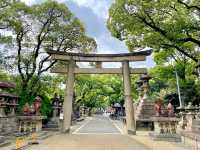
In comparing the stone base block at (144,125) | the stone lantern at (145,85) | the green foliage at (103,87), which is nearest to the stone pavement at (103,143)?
the stone base block at (144,125)

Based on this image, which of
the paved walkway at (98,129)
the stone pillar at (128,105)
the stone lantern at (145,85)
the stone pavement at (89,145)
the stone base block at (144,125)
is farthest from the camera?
the stone lantern at (145,85)

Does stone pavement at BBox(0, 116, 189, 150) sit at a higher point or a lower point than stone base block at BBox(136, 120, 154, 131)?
lower

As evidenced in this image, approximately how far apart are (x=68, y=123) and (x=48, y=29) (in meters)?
9.70

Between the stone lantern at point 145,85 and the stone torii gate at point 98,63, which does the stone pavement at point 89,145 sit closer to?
the stone torii gate at point 98,63

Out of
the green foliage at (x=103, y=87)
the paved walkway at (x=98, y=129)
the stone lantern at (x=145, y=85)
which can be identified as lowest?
the paved walkway at (x=98, y=129)

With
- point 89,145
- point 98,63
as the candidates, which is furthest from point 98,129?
point 89,145

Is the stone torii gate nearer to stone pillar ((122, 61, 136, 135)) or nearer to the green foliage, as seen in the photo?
stone pillar ((122, 61, 136, 135))

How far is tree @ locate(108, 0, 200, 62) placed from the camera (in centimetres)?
1888

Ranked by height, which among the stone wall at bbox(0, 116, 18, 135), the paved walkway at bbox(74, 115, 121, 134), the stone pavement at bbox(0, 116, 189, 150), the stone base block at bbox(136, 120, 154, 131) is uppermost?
the stone wall at bbox(0, 116, 18, 135)

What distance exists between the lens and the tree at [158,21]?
18.9 meters

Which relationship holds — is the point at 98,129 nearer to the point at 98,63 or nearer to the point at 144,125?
the point at 144,125

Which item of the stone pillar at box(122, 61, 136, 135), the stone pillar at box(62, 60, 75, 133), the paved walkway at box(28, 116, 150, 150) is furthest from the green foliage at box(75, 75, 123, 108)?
the paved walkway at box(28, 116, 150, 150)

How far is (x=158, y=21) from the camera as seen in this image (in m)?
20.1

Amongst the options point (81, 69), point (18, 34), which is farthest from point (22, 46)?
point (81, 69)
